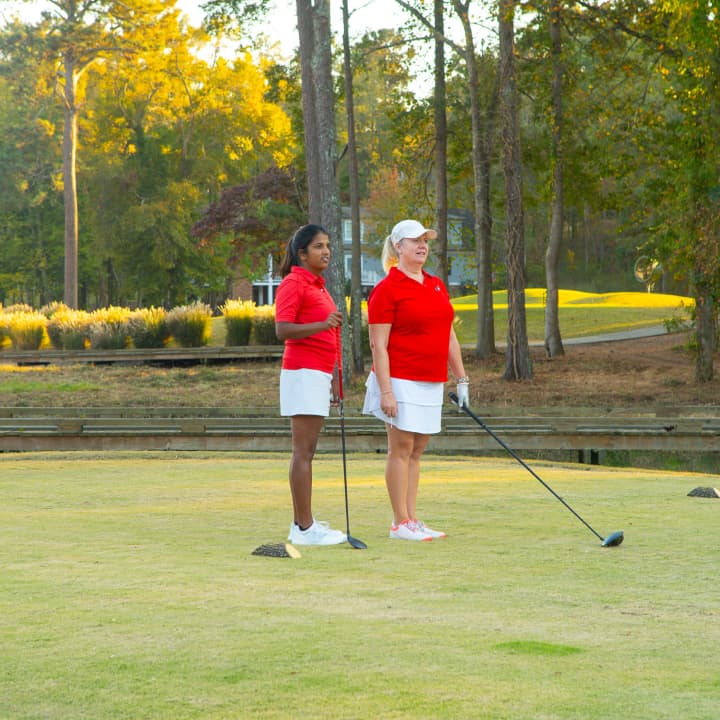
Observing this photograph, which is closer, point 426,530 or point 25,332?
point 426,530

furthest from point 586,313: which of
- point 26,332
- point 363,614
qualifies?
point 363,614

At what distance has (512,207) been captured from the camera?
27750 mm

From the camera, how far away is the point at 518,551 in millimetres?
7484

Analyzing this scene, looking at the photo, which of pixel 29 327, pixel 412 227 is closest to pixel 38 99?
pixel 29 327

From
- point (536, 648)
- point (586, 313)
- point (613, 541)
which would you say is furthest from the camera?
point (586, 313)

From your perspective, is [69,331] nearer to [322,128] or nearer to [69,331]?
[69,331]

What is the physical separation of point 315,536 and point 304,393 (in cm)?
87

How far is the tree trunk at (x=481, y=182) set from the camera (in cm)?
3108

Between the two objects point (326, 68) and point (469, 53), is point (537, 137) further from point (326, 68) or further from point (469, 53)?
point (326, 68)

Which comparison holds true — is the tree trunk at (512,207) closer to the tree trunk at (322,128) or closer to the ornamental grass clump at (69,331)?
the tree trunk at (322,128)

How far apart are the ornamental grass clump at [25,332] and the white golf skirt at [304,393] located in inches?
1237

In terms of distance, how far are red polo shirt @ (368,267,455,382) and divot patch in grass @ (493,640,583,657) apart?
9.39 feet

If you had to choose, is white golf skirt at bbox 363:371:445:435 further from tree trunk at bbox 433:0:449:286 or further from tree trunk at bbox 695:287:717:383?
tree trunk at bbox 433:0:449:286

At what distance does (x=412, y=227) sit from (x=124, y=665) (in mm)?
3734
